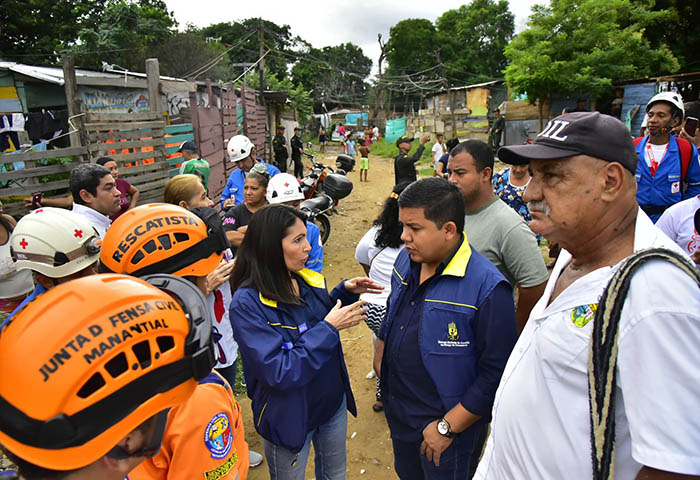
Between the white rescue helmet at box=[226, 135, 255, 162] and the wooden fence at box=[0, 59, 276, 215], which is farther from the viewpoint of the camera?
the white rescue helmet at box=[226, 135, 255, 162]

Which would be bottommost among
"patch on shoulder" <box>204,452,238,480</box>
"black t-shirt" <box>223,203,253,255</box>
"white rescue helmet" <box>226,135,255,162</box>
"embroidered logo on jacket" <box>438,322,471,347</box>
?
"patch on shoulder" <box>204,452,238,480</box>

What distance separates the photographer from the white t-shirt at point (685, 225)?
2803 mm

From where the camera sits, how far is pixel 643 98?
39.9 feet

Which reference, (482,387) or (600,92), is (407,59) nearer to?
(600,92)

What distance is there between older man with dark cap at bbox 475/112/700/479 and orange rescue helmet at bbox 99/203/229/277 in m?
1.58

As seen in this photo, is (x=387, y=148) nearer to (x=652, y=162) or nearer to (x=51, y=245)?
(x=652, y=162)

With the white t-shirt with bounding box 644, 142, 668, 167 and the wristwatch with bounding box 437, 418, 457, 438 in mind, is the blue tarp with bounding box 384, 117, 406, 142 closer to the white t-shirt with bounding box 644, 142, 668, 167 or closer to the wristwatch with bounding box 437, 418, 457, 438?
the white t-shirt with bounding box 644, 142, 668, 167

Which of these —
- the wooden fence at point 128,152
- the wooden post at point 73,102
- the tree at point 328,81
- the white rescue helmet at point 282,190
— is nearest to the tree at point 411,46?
the tree at point 328,81

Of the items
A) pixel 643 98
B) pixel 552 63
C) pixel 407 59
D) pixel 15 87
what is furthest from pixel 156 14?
pixel 407 59

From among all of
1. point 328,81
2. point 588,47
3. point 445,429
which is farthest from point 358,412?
point 328,81

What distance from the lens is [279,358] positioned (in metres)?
1.93

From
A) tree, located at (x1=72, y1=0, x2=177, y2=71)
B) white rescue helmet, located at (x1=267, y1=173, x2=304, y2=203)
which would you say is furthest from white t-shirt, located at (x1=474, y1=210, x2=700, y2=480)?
tree, located at (x1=72, y1=0, x2=177, y2=71)

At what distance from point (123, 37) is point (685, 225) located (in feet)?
81.8

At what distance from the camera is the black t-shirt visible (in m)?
4.26
